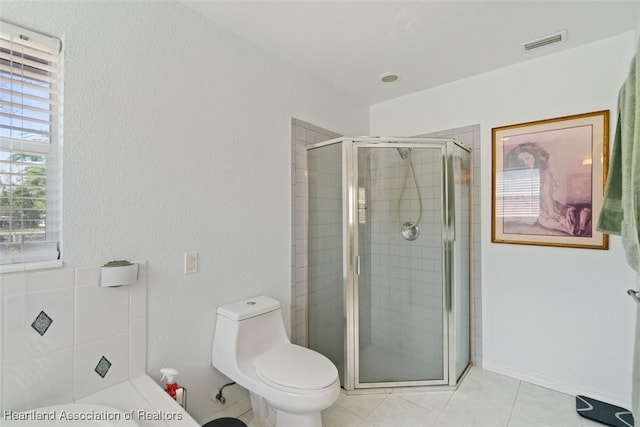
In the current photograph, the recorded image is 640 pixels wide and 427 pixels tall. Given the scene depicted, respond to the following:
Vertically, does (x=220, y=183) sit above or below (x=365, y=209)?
above

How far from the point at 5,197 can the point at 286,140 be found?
146 cm

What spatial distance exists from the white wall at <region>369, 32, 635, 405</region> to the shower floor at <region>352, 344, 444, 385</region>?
0.53m

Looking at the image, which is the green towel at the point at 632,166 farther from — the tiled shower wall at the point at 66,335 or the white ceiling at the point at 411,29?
the tiled shower wall at the point at 66,335

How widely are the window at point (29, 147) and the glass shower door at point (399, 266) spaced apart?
5.29 feet

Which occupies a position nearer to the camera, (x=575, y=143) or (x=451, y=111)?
(x=575, y=143)

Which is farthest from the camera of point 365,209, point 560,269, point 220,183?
point 365,209

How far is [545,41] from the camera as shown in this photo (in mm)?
1897

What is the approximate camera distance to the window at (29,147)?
3.58 feet

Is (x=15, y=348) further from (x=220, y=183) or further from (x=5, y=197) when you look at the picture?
(x=220, y=183)

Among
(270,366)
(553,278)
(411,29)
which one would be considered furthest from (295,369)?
Result: (411,29)

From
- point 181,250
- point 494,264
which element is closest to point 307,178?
point 181,250

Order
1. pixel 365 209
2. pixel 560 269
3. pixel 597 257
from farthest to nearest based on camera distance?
1. pixel 365 209
2. pixel 560 269
3. pixel 597 257

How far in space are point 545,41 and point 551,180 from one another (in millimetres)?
897

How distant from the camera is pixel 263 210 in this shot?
1977 mm
